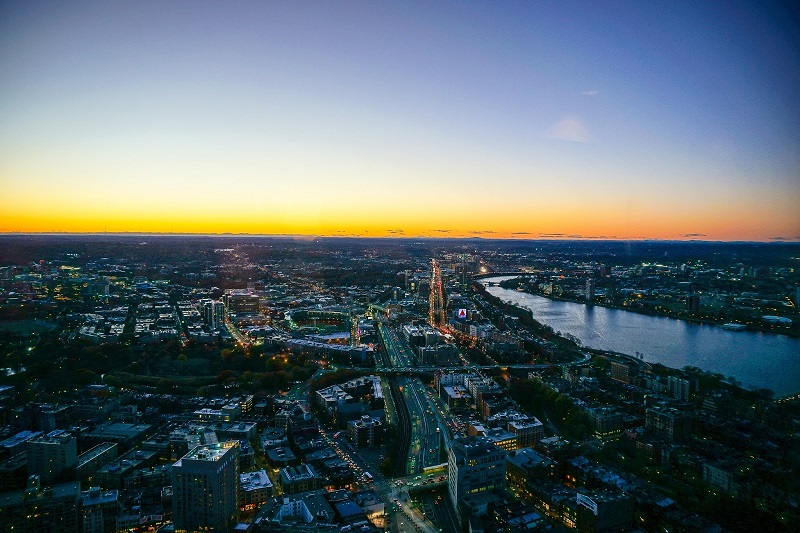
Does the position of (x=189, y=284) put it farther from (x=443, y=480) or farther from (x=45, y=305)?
(x=443, y=480)

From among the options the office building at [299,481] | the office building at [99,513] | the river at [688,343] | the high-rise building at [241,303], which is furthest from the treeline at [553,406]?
the high-rise building at [241,303]

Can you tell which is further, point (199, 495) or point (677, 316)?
point (677, 316)

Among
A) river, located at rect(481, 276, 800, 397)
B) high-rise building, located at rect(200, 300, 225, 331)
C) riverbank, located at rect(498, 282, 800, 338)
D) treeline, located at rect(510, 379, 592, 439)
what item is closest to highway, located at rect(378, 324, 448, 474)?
treeline, located at rect(510, 379, 592, 439)

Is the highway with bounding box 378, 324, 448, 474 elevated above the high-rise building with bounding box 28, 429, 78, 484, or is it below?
below

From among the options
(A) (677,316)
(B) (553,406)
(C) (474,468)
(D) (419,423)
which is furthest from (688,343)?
(C) (474,468)

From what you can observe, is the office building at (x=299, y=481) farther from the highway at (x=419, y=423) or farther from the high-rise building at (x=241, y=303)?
the high-rise building at (x=241, y=303)

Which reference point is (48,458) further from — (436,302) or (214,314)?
(436,302)

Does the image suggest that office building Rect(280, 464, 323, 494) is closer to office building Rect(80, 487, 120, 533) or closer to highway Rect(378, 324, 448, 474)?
highway Rect(378, 324, 448, 474)
